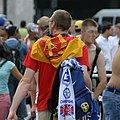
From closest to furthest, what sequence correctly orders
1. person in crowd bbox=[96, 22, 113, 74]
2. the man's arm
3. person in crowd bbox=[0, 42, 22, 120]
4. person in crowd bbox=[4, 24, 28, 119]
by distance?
the man's arm → person in crowd bbox=[0, 42, 22, 120] → person in crowd bbox=[4, 24, 28, 119] → person in crowd bbox=[96, 22, 113, 74]

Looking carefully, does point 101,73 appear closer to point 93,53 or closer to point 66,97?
point 93,53

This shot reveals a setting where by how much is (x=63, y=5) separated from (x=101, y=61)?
39.6 meters

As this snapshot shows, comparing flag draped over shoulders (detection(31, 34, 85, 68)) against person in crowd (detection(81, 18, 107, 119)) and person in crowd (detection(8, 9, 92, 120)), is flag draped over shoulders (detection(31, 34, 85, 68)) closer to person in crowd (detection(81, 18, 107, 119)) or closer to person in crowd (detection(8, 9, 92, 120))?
person in crowd (detection(8, 9, 92, 120))

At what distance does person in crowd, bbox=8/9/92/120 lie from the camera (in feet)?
23.1

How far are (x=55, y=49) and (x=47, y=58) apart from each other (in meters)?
0.12

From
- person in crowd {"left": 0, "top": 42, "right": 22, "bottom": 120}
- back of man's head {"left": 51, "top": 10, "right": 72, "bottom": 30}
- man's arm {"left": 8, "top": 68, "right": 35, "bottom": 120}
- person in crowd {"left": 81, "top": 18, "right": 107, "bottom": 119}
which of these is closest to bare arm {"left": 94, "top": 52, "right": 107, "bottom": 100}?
person in crowd {"left": 81, "top": 18, "right": 107, "bottom": 119}

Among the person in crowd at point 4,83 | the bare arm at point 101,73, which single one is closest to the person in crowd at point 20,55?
the person in crowd at point 4,83

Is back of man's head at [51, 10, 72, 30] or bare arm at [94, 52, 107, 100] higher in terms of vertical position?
back of man's head at [51, 10, 72, 30]

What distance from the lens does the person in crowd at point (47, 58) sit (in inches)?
277

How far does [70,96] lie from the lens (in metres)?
6.84

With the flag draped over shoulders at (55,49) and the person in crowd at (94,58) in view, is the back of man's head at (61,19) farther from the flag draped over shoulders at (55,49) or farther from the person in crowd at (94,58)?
the person in crowd at (94,58)

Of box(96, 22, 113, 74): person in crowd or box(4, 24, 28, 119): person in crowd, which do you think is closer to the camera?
box(4, 24, 28, 119): person in crowd

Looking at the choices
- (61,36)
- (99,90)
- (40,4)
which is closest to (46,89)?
(61,36)

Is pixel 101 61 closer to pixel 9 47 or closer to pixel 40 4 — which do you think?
pixel 9 47
